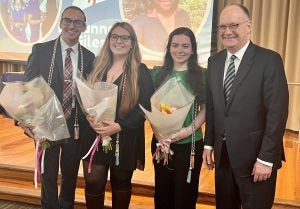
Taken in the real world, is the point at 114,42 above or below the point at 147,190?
above

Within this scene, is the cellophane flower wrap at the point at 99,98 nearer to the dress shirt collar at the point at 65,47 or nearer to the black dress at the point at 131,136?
the black dress at the point at 131,136

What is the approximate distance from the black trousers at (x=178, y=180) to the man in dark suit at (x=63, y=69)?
0.53 meters

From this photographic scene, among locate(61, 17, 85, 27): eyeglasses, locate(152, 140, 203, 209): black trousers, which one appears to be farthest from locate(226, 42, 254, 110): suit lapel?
locate(61, 17, 85, 27): eyeglasses

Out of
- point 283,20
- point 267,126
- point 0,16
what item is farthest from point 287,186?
point 0,16

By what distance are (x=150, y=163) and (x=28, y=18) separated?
11.4ft

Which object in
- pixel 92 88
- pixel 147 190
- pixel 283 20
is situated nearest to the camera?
pixel 92 88

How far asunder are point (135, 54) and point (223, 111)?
0.61 meters

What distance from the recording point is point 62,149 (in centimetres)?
250

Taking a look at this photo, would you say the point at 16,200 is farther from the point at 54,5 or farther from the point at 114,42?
the point at 54,5

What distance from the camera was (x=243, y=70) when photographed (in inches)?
74.9

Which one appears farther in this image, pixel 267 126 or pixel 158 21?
pixel 158 21

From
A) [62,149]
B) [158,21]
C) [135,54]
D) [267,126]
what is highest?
[158,21]

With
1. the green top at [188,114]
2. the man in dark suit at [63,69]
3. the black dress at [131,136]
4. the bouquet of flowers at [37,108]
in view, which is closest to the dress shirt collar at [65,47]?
the man in dark suit at [63,69]

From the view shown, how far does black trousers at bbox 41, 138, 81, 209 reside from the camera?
2471mm
